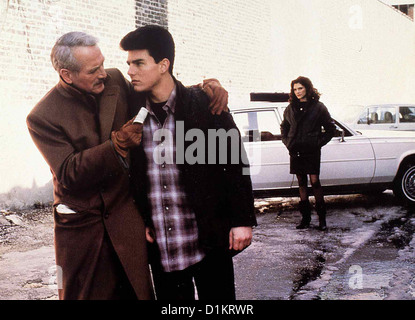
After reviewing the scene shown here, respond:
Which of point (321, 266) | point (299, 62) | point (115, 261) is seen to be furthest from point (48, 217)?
point (299, 62)

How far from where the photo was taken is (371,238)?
19.8ft

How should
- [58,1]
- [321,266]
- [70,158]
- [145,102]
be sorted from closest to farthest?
[70,158] → [145,102] → [321,266] → [58,1]

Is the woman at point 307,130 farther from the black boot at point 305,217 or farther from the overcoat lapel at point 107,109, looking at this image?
the overcoat lapel at point 107,109

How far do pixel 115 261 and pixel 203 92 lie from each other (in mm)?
923

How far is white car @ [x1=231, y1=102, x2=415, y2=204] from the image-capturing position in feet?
25.0

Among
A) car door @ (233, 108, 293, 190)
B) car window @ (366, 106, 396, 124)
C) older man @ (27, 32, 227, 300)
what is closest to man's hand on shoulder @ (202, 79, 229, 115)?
older man @ (27, 32, 227, 300)

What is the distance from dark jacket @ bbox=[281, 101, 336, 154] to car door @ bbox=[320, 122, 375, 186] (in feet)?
4.65

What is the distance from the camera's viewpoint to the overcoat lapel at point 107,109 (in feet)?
A: 7.36

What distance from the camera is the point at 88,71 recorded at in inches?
89.4

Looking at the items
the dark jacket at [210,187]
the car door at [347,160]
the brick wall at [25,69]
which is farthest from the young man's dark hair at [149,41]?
the brick wall at [25,69]

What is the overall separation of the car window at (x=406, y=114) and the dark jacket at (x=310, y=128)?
30.8 feet

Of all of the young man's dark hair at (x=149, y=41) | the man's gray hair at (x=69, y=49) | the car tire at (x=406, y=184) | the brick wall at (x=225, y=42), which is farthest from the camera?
the brick wall at (x=225, y=42)

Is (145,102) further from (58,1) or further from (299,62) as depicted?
(299,62)

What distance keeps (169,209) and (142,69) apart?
0.69 metres
